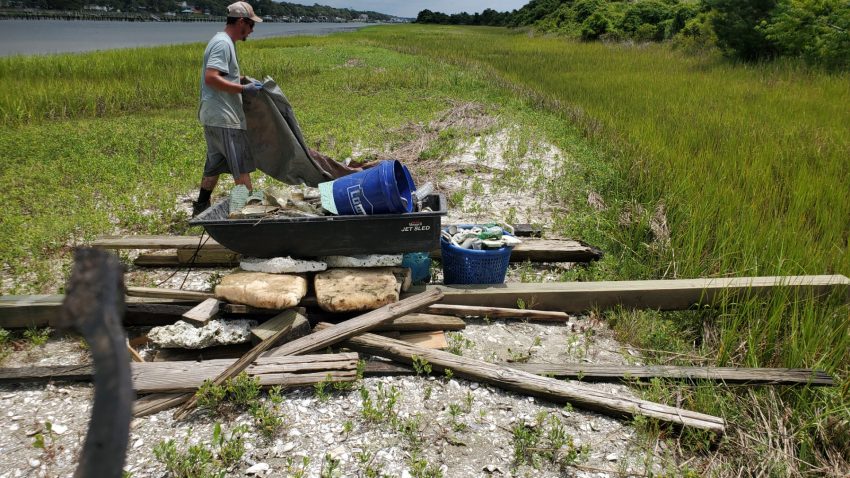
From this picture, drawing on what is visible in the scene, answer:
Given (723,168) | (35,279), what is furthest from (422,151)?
(35,279)

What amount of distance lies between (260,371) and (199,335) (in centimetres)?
51

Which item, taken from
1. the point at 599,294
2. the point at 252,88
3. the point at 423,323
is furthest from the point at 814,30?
the point at 423,323

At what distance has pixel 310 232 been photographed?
3.42 m

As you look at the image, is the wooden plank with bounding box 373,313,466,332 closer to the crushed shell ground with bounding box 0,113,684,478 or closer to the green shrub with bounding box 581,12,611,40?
the crushed shell ground with bounding box 0,113,684,478

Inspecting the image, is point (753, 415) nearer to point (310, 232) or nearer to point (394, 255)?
point (394, 255)

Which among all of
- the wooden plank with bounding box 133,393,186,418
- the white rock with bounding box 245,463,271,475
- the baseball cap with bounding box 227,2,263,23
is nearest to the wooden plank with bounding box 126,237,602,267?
the wooden plank with bounding box 133,393,186,418

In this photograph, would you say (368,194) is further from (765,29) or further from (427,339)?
(765,29)

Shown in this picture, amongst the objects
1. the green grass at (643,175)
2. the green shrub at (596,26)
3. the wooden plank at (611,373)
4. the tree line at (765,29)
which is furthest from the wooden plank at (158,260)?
the green shrub at (596,26)

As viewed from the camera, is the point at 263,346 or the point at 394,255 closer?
the point at 263,346

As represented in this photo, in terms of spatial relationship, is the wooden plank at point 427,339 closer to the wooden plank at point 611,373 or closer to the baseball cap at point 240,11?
the wooden plank at point 611,373

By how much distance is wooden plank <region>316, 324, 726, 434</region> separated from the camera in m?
2.67

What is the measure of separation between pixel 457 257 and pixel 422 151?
4180 millimetres

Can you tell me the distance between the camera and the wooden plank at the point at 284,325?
10.2 feet

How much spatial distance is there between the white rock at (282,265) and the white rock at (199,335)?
424mm
